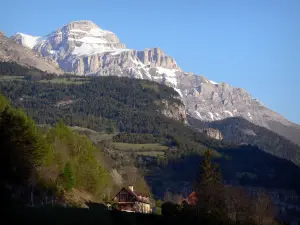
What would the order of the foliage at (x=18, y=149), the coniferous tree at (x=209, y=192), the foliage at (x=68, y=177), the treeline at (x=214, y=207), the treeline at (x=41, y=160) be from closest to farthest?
the foliage at (x=18, y=149) < the treeline at (x=41, y=160) < the treeline at (x=214, y=207) < the coniferous tree at (x=209, y=192) < the foliage at (x=68, y=177)

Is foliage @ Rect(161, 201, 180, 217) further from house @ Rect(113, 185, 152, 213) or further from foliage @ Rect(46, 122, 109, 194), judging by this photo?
house @ Rect(113, 185, 152, 213)

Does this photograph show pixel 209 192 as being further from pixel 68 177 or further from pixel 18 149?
pixel 18 149

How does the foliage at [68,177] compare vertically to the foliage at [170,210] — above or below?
above

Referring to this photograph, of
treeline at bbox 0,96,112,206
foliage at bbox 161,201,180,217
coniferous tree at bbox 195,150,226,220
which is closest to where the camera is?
treeline at bbox 0,96,112,206

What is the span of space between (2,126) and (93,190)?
38.9 m

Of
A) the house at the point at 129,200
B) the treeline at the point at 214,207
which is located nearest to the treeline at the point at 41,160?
the house at the point at 129,200

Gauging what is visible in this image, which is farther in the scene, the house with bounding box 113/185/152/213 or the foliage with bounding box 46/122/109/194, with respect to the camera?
the house with bounding box 113/185/152/213

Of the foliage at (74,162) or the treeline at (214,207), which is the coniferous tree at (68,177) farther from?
the treeline at (214,207)

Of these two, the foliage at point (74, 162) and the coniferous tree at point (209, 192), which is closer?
the coniferous tree at point (209, 192)

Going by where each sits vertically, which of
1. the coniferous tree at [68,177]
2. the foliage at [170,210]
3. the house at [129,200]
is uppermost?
the coniferous tree at [68,177]

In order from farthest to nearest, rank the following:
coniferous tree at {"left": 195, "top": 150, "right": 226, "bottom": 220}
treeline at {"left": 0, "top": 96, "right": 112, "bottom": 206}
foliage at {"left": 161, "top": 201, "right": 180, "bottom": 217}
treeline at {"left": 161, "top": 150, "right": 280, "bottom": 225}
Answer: coniferous tree at {"left": 195, "top": 150, "right": 226, "bottom": 220}
foliage at {"left": 161, "top": 201, "right": 180, "bottom": 217}
treeline at {"left": 161, "top": 150, "right": 280, "bottom": 225}
treeline at {"left": 0, "top": 96, "right": 112, "bottom": 206}

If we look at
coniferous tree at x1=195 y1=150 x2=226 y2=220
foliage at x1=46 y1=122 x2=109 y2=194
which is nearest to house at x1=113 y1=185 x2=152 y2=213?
foliage at x1=46 y1=122 x2=109 y2=194

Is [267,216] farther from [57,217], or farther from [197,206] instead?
[57,217]

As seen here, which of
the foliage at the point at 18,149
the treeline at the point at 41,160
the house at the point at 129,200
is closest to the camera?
the foliage at the point at 18,149
